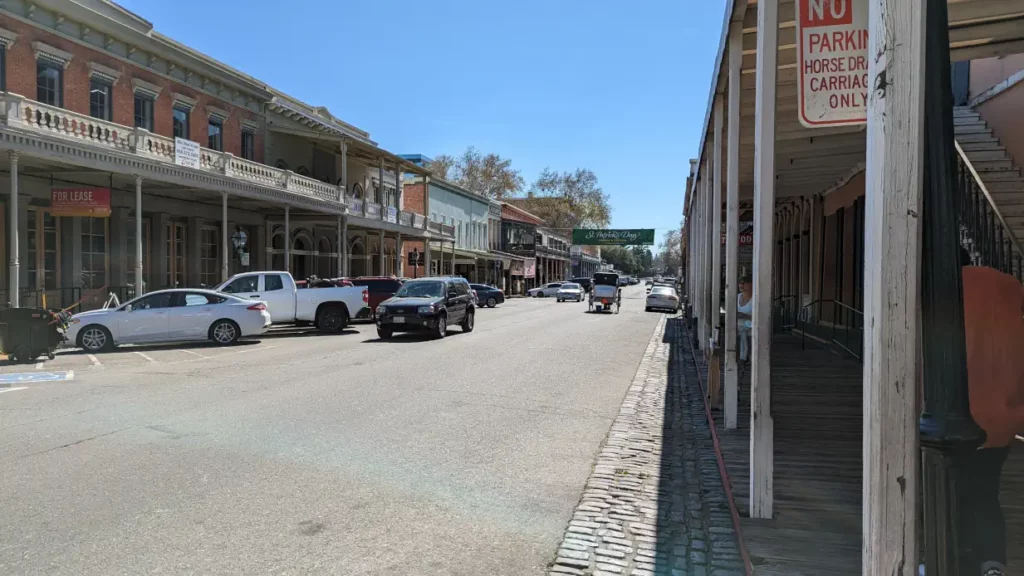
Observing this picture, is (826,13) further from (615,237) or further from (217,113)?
(615,237)

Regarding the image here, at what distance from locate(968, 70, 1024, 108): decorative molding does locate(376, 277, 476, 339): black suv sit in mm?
12562

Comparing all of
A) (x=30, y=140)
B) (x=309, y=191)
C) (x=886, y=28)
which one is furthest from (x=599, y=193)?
(x=886, y=28)

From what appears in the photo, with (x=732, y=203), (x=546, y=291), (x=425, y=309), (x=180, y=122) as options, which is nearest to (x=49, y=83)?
(x=180, y=122)

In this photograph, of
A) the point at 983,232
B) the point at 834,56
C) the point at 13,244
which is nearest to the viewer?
the point at 834,56

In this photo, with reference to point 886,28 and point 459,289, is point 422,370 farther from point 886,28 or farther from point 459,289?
point 886,28

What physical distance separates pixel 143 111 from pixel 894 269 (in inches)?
1029

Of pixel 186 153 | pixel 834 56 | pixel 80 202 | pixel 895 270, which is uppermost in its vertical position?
pixel 186 153

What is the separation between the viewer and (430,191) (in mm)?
51000

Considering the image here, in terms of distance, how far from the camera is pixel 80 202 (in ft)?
60.5

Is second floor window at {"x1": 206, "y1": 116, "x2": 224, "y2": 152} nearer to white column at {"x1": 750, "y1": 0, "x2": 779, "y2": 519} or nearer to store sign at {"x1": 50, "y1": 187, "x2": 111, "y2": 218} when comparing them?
store sign at {"x1": 50, "y1": 187, "x2": 111, "y2": 218}

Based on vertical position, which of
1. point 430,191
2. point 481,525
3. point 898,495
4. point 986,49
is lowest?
point 481,525

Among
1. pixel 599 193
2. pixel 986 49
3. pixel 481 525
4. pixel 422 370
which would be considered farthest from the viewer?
pixel 599 193

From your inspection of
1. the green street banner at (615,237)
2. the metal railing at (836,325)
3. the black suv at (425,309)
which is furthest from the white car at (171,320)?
the green street banner at (615,237)

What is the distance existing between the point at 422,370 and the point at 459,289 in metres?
8.76
